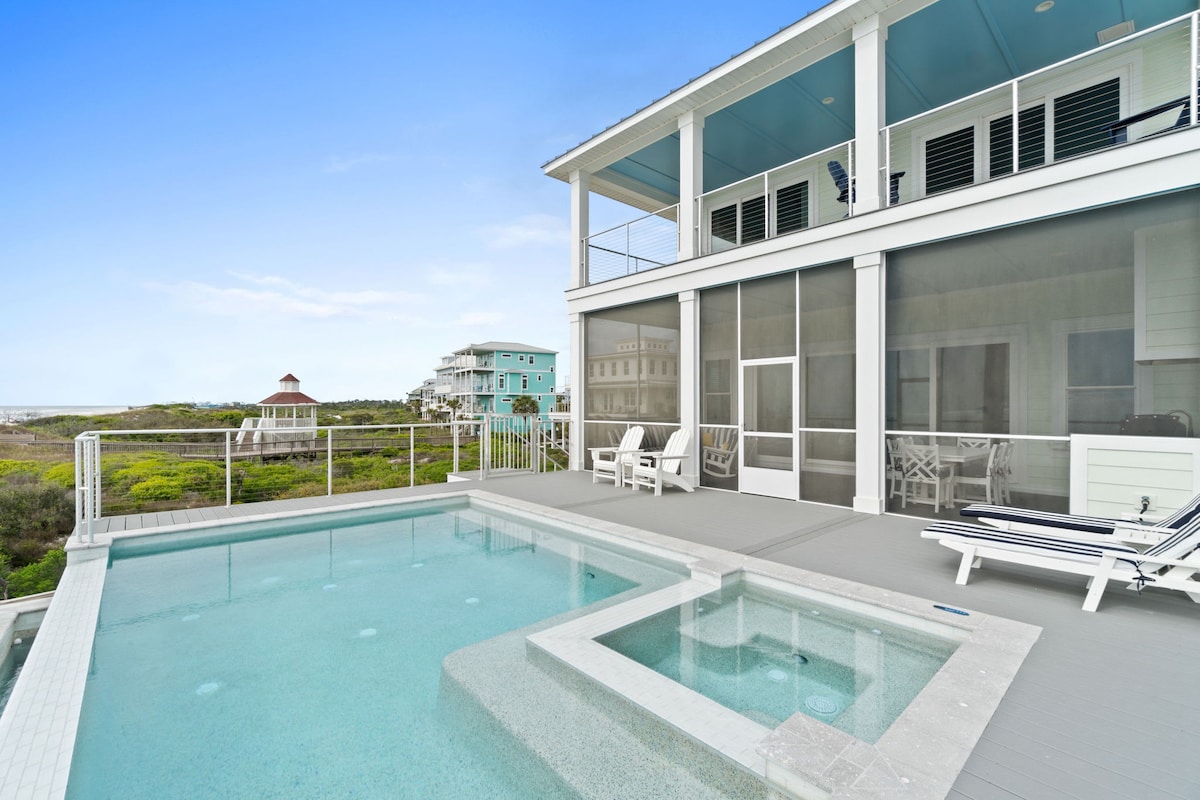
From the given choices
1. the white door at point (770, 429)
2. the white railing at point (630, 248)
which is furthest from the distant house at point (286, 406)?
the white door at point (770, 429)

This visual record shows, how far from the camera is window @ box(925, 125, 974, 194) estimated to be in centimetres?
787

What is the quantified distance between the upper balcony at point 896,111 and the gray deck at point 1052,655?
12.9ft

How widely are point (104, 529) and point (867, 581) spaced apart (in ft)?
25.1

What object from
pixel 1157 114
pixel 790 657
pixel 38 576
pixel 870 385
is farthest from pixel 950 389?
pixel 38 576

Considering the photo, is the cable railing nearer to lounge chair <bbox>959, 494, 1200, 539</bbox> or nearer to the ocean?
the ocean

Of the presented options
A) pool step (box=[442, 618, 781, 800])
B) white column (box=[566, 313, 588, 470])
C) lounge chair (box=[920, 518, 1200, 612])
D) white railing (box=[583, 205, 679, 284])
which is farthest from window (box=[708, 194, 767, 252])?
pool step (box=[442, 618, 781, 800])

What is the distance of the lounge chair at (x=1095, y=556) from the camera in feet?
10.3

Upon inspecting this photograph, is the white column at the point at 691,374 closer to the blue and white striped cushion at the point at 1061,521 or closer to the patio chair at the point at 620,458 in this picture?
the patio chair at the point at 620,458

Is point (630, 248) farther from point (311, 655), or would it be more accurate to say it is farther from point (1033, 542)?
point (311, 655)

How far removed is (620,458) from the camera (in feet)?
27.3

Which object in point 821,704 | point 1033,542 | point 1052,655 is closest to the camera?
point 821,704

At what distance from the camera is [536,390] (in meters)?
51.1

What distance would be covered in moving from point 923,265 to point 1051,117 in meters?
3.52

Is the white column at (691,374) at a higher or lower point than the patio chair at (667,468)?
higher
